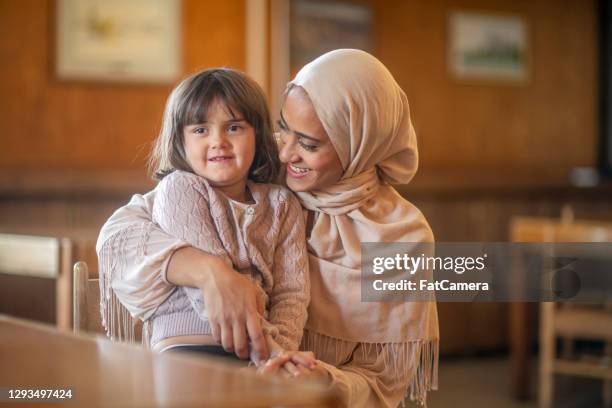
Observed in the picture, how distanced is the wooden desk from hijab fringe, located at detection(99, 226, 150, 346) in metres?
0.33

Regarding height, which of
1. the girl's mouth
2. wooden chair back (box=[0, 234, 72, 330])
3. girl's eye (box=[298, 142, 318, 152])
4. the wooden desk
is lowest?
wooden chair back (box=[0, 234, 72, 330])

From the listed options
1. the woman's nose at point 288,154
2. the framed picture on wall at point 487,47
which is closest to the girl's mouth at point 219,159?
the woman's nose at point 288,154

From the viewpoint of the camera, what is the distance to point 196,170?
5.99 ft

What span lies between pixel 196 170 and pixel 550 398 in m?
3.50

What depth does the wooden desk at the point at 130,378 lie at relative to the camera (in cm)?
108

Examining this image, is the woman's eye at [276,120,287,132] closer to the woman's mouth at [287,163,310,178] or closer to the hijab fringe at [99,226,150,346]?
the woman's mouth at [287,163,310,178]

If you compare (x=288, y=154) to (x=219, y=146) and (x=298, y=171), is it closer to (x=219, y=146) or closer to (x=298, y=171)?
(x=298, y=171)

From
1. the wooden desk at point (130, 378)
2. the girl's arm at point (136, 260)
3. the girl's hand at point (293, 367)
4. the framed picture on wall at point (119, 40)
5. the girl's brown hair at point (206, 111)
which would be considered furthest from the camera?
the framed picture on wall at point (119, 40)

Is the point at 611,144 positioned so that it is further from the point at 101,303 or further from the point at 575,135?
the point at 101,303

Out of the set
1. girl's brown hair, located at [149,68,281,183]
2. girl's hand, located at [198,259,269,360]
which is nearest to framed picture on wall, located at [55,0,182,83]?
girl's brown hair, located at [149,68,281,183]

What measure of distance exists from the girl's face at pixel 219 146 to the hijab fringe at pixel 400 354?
35 cm

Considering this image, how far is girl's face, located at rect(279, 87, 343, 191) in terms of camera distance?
6.20 feet

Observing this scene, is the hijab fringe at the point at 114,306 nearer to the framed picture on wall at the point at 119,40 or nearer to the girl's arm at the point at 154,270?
the girl's arm at the point at 154,270

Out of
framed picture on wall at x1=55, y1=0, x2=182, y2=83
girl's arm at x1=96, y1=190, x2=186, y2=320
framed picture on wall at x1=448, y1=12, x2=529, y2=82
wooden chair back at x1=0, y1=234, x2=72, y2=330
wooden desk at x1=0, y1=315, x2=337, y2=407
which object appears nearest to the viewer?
wooden desk at x1=0, y1=315, x2=337, y2=407
